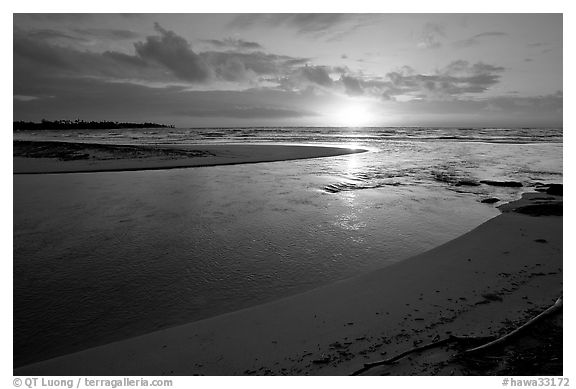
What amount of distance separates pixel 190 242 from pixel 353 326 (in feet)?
12.9

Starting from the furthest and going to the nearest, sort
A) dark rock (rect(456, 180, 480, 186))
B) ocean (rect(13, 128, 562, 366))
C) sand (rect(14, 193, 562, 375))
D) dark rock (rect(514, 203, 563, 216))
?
dark rock (rect(456, 180, 480, 186)) → dark rock (rect(514, 203, 563, 216)) → ocean (rect(13, 128, 562, 366)) → sand (rect(14, 193, 562, 375))

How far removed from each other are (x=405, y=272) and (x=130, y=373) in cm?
397

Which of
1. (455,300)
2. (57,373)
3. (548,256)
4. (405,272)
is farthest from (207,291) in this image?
(548,256)

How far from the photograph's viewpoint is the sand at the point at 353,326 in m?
3.17

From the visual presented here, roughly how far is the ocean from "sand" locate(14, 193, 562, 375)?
34 cm

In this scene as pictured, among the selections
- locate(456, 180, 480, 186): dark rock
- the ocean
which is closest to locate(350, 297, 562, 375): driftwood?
the ocean

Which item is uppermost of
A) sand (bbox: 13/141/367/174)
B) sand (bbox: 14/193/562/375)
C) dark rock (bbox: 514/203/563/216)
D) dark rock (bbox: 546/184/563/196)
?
sand (bbox: 13/141/367/174)

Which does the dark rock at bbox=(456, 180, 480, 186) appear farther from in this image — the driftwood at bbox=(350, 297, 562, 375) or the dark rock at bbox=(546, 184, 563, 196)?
the driftwood at bbox=(350, 297, 562, 375)

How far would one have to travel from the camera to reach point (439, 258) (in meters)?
5.60

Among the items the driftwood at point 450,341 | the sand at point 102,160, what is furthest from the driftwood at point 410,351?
the sand at point 102,160

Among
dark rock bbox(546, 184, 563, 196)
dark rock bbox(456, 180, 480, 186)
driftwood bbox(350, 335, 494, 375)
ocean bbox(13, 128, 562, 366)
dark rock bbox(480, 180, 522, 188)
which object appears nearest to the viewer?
driftwood bbox(350, 335, 494, 375)

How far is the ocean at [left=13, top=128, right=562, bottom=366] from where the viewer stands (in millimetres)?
4148

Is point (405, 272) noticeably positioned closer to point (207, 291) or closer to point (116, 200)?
point (207, 291)

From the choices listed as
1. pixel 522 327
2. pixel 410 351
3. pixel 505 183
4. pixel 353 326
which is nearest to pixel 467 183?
pixel 505 183
